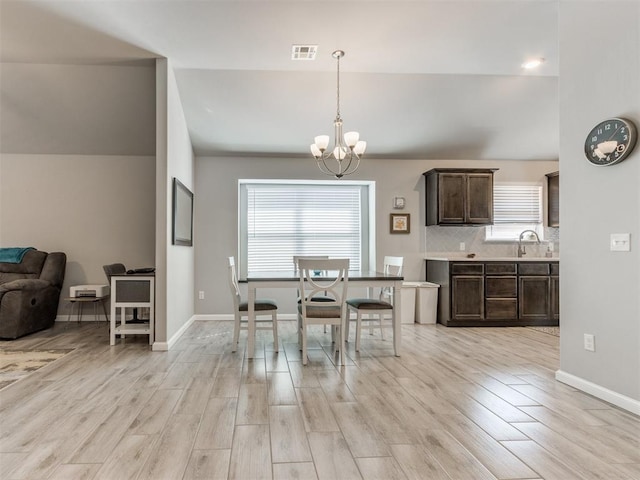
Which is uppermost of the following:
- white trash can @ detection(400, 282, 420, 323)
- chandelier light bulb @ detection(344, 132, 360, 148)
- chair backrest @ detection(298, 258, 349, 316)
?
chandelier light bulb @ detection(344, 132, 360, 148)

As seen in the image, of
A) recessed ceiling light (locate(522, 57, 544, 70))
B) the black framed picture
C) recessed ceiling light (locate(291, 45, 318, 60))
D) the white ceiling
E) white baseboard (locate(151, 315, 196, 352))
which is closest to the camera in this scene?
the white ceiling

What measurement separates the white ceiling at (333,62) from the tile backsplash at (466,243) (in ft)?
3.68

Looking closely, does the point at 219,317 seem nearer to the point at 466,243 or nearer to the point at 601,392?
the point at 466,243

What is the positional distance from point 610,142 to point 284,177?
4.27 meters

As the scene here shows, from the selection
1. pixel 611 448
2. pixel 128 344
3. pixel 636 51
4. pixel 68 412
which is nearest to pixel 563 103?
pixel 636 51

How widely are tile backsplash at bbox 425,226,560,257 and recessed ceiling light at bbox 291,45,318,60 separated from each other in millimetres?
3169

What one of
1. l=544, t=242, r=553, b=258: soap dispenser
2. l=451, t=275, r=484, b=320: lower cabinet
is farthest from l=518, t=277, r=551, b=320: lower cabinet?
l=544, t=242, r=553, b=258: soap dispenser

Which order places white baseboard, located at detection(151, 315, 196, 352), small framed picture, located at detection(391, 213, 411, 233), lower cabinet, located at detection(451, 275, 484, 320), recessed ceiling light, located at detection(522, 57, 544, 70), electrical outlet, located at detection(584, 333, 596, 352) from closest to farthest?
electrical outlet, located at detection(584, 333, 596, 352), white baseboard, located at detection(151, 315, 196, 352), recessed ceiling light, located at detection(522, 57, 544, 70), lower cabinet, located at detection(451, 275, 484, 320), small framed picture, located at detection(391, 213, 411, 233)

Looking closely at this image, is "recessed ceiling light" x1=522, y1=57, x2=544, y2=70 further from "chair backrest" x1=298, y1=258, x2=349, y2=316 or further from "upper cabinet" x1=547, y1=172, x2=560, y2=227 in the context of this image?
"chair backrest" x1=298, y1=258, x2=349, y2=316

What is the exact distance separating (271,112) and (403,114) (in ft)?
5.52

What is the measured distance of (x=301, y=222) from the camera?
6680 mm

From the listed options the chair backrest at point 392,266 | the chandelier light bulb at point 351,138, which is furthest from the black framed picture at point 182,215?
the chair backrest at point 392,266

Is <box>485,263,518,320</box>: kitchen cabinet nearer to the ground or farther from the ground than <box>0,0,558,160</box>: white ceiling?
Result: nearer to the ground

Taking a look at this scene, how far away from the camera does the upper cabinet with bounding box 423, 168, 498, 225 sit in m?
5.93
